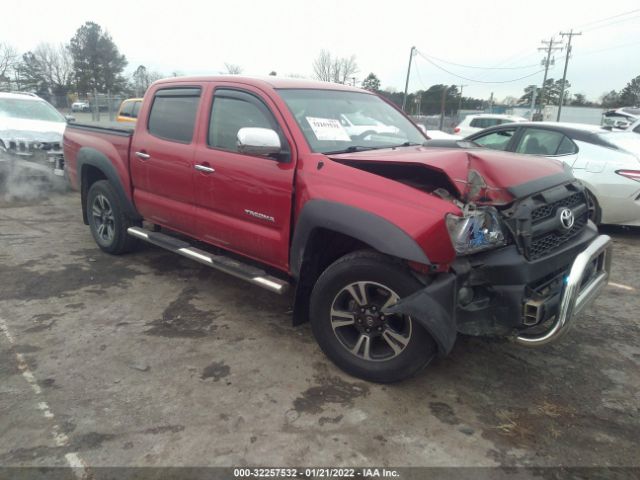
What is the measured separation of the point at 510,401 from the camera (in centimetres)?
297

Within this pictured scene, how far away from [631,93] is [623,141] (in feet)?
208

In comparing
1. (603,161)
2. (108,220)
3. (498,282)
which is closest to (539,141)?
(603,161)

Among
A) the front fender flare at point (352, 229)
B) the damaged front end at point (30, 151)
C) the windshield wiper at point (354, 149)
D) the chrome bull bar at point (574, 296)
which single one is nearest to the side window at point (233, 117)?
the windshield wiper at point (354, 149)

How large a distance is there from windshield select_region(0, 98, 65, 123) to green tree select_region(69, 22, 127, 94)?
2015 inches

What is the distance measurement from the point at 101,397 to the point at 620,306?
430 centimetres

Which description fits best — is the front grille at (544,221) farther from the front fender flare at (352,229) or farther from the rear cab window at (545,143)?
the rear cab window at (545,143)

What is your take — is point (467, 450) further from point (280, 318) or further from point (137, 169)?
point (137, 169)

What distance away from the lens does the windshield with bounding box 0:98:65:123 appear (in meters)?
9.29

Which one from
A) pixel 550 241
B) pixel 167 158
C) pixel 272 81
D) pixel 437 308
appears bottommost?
pixel 437 308

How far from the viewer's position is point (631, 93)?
58.1 meters

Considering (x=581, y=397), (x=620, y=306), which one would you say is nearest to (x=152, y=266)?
(x=581, y=397)

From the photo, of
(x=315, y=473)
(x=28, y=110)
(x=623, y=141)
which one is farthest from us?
(x=28, y=110)

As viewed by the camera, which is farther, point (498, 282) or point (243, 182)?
point (243, 182)

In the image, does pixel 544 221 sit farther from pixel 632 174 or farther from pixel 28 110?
pixel 28 110
